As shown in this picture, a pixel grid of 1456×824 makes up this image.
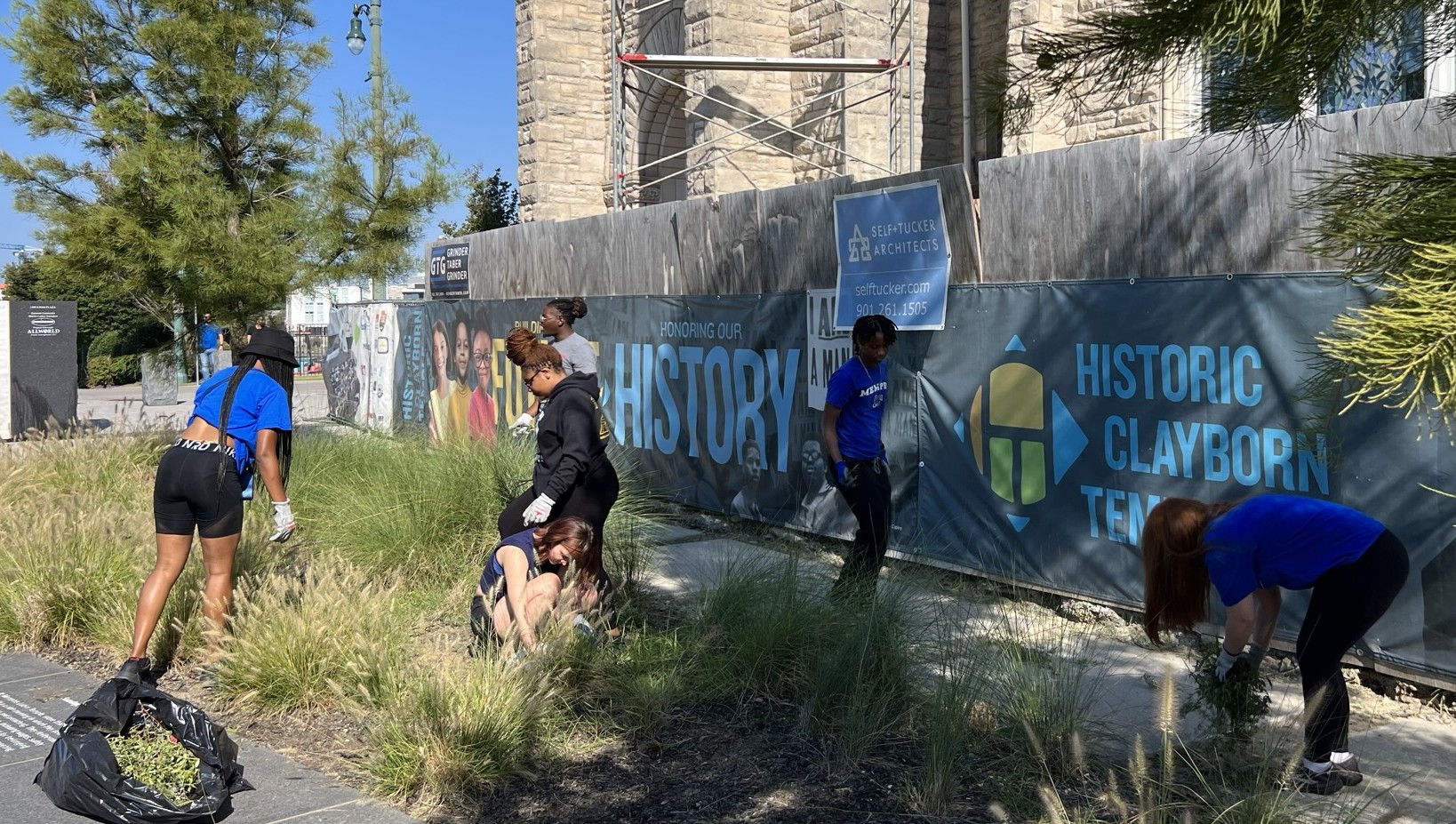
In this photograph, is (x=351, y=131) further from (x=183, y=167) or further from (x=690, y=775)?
(x=690, y=775)

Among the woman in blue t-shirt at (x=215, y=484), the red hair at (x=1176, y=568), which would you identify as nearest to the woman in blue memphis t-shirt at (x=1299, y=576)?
the red hair at (x=1176, y=568)

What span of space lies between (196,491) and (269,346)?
0.98 metres

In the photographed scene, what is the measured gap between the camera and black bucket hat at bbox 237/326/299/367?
6.85m

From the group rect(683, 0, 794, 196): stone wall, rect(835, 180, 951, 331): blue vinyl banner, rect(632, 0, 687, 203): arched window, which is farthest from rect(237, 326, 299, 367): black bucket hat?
rect(632, 0, 687, 203): arched window

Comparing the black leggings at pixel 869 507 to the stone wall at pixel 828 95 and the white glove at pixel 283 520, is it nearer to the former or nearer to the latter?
the white glove at pixel 283 520

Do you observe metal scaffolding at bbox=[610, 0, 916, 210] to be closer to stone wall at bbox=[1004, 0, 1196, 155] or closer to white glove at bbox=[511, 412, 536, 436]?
stone wall at bbox=[1004, 0, 1196, 155]

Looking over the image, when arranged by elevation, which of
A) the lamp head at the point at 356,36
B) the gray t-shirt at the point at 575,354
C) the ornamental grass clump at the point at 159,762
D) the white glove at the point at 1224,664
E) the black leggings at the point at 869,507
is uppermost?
the lamp head at the point at 356,36

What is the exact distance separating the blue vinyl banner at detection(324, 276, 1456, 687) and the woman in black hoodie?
2596mm

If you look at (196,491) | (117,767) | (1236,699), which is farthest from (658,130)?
(1236,699)

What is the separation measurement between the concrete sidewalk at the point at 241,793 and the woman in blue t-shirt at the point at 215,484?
0.48 meters

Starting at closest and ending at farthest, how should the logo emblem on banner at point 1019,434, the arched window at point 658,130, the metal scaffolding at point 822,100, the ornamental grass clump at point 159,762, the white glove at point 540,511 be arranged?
1. the ornamental grass clump at point 159,762
2. the white glove at point 540,511
3. the logo emblem on banner at point 1019,434
4. the metal scaffolding at point 822,100
5. the arched window at point 658,130

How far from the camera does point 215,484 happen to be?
6285 mm

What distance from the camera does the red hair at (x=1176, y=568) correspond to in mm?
4562

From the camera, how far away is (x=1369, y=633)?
595 centimetres
